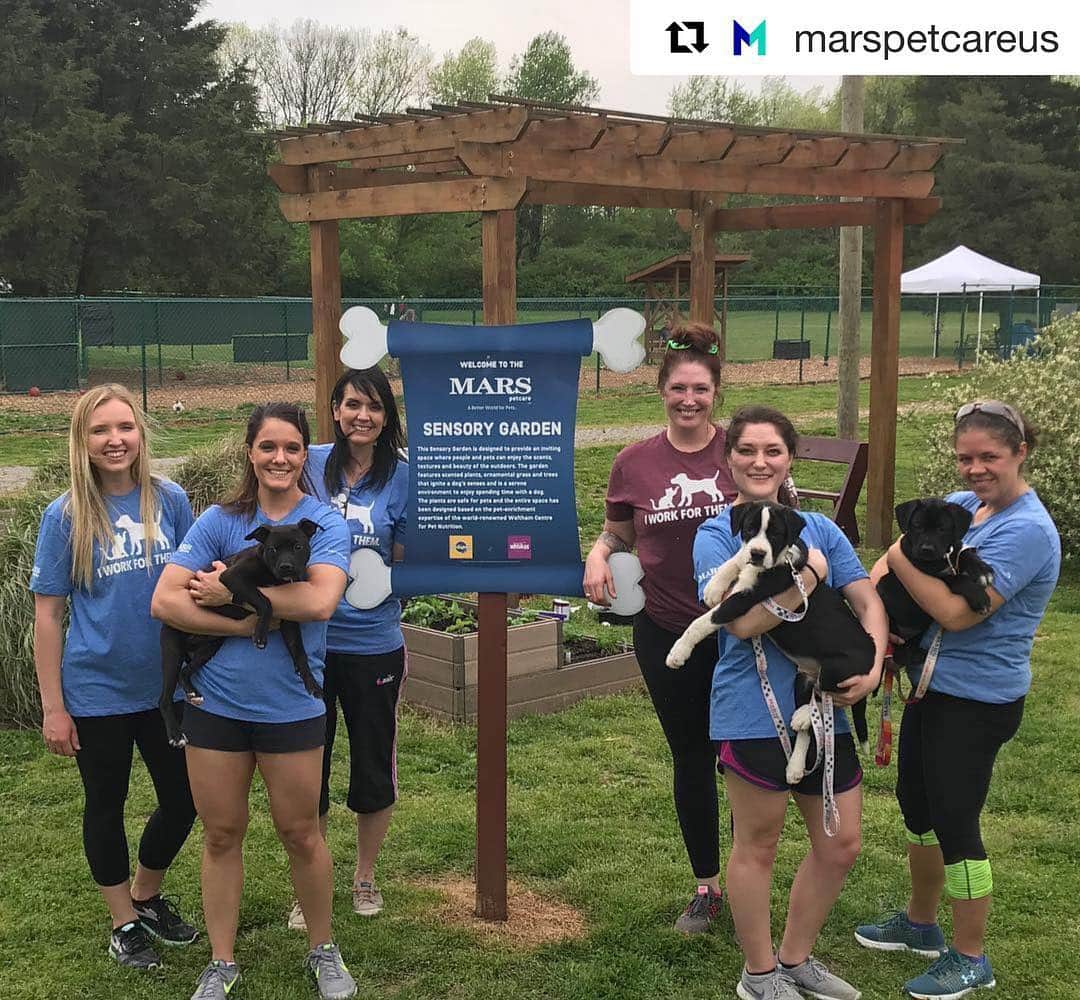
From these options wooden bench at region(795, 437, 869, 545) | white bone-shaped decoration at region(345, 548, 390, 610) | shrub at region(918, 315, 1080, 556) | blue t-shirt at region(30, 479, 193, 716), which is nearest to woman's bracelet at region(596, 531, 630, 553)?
white bone-shaped decoration at region(345, 548, 390, 610)

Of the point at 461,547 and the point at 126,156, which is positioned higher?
the point at 126,156

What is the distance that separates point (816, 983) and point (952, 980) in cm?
43

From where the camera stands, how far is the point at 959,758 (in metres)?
3.31

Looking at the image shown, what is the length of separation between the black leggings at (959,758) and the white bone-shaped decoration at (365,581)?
5.39ft

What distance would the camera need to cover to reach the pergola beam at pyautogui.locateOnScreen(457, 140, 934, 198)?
269 inches

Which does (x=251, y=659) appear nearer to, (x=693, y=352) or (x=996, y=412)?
(x=693, y=352)

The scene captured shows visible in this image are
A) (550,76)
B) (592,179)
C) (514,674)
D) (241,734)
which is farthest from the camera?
(550,76)

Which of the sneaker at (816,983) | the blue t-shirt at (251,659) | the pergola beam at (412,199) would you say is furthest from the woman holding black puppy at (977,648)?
the pergola beam at (412,199)

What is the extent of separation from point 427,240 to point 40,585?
40.8 meters

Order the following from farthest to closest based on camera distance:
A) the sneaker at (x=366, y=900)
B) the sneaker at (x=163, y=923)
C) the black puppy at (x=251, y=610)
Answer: the sneaker at (x=366, y=900) → the sneaker at (x=163, y=923) → the black puppy at (x=251, y=610)

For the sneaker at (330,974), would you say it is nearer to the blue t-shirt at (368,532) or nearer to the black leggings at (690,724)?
the blue t-shirt at (368,532)

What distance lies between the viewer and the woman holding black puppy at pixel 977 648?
319cm

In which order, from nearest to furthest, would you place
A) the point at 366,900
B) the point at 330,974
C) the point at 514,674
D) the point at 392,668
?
the point at 330,974 → the point at 392,668 → the point at 366,900 → the point at 514,674

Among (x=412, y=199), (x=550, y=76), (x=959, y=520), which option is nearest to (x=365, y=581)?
(x=959, y=520)
